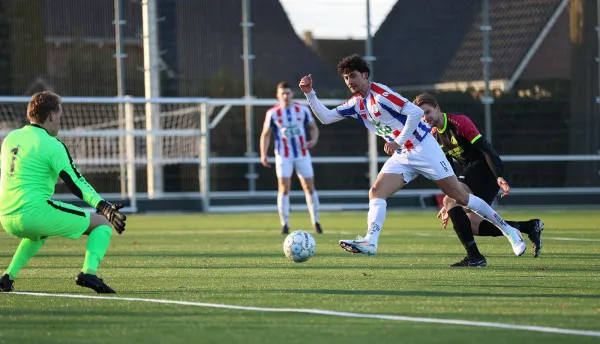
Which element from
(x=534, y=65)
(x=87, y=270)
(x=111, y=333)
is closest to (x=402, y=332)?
(x=111, y=333)

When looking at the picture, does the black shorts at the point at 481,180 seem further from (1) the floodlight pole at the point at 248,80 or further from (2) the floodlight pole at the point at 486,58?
(2) the floodlight pole at the point at 486,58

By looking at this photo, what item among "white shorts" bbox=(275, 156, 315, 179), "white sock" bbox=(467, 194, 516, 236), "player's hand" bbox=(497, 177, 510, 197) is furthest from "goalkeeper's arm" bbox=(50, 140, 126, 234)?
"white shorts" bbox=(275, 156, 315, 179)

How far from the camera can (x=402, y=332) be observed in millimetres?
5730

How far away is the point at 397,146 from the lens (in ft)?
31.7

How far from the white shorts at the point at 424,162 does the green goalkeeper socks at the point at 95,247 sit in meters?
2.97

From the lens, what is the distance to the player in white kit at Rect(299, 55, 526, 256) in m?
9.62

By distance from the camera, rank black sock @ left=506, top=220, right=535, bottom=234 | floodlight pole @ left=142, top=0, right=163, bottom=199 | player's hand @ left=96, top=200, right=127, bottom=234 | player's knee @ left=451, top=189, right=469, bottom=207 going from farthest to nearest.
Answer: floodlight pole @ left=142, top=0, right=163, bottom=199, black sock @ left=506, top=220, right=535, bottom=234, player's knee @ left=451, top=189, right=469, bottom=207, player's hand @ left=96, top=200, right=127, bottom=234

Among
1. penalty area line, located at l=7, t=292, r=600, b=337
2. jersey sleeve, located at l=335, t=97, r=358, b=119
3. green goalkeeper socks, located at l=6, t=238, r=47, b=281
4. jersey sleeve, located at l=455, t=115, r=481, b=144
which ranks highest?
jersey sleeve, located at l=335, t=97, r=358, b=119

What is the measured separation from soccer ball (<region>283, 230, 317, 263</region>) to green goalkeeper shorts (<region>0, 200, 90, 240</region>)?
2.74 m

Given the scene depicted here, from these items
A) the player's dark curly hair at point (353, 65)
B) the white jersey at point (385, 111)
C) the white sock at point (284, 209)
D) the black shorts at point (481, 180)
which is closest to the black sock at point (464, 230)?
the black shorts at point (481, 180)

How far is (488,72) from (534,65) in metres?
1.15

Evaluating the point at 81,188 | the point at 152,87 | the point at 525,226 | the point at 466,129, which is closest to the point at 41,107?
the point at 81,188

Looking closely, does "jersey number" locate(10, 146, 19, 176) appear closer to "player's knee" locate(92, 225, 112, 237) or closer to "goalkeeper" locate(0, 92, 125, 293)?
"goalkeeper" locate(0, 92, 125, 293)

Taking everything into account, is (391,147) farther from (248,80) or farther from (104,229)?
(248,80)
